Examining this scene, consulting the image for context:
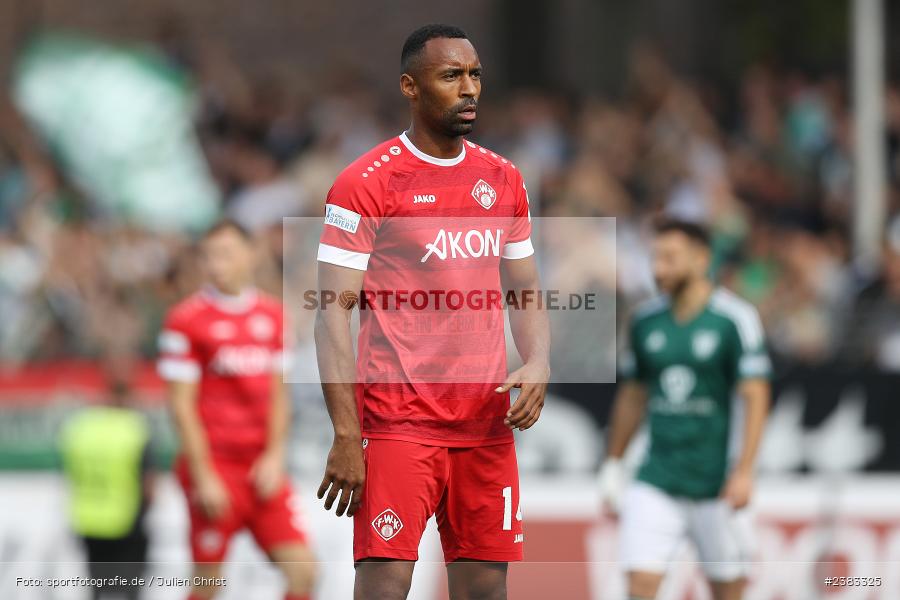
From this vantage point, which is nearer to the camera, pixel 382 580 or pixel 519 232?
pixel 382 580

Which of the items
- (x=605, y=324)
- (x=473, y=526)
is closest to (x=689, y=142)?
(x=605, y=324)

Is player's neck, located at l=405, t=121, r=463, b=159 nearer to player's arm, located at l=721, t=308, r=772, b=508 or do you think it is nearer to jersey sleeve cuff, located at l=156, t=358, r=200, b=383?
player's arm, located at l=721, t=308, r=772, b=508

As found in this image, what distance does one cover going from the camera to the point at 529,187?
13188 millimetres

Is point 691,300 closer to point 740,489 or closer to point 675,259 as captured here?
point 675,259

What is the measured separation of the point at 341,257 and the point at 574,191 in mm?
8152

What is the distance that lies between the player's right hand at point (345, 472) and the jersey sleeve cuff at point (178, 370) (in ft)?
11.1

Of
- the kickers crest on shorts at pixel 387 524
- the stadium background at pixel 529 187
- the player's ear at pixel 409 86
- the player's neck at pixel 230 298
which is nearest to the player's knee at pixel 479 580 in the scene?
the kickers crest on shorts at pixel 387 524

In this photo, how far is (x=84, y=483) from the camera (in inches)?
383

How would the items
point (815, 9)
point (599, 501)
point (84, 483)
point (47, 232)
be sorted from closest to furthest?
1. point (84, 483)
2. point (599, 501)
3. point (47, 232)
4. point (815, 9)

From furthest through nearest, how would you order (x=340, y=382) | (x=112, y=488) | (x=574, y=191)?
(x=574, y=191) → (x=112, y=488) → (x=340, y=382)

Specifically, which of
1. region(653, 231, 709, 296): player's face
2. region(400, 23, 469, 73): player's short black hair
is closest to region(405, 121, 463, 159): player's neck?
region(400, 23, 469, 73): player's short black hair

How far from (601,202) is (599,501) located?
11.4ft

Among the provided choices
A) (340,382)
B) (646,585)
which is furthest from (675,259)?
(340,382)

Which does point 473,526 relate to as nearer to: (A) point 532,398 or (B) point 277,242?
(A) point 532,398
